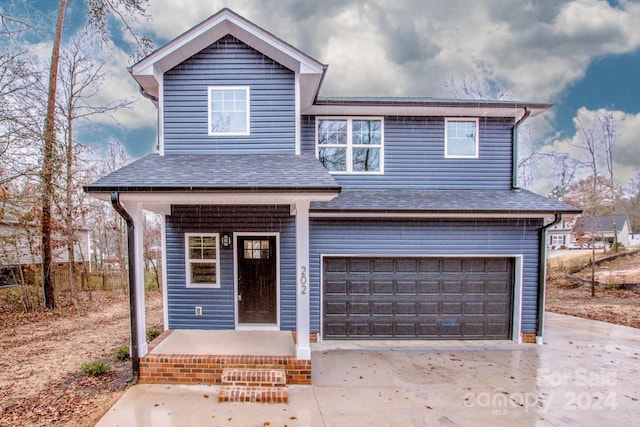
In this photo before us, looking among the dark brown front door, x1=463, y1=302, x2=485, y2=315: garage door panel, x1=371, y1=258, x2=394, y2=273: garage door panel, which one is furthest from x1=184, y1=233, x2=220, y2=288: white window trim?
x1=463, y1=302, x2=485, y2=315: garage door panel

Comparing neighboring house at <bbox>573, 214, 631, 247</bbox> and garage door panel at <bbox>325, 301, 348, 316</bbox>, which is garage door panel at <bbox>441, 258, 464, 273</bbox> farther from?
neighboring house at <bbox>573, 214, 631, 247</bbox>

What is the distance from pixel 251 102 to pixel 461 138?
510cm

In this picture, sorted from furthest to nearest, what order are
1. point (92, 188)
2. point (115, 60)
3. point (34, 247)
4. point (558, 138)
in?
point (558, 138) → point (115, 60) → point (34, 247) → point (92, 188)

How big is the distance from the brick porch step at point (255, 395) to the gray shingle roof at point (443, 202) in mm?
3357

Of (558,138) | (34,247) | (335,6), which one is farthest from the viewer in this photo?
(558,138)

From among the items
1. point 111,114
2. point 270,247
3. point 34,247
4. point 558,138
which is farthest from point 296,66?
point 558,138

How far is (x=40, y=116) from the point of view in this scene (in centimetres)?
898

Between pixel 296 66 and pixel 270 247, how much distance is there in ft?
12.7

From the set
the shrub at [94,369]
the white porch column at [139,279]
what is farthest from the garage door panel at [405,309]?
the shrub at [94,369]

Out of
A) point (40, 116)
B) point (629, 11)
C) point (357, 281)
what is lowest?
point (357, 281)

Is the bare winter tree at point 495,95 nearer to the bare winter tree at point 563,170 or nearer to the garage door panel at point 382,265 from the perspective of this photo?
the bare winter tree at point 563,170

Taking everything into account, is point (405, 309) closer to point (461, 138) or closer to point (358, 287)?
point (358, 287)

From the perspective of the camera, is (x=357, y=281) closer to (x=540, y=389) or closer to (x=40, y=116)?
(x=540, y=389)

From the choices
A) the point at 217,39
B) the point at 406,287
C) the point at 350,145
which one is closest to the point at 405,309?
the point at 406,287
